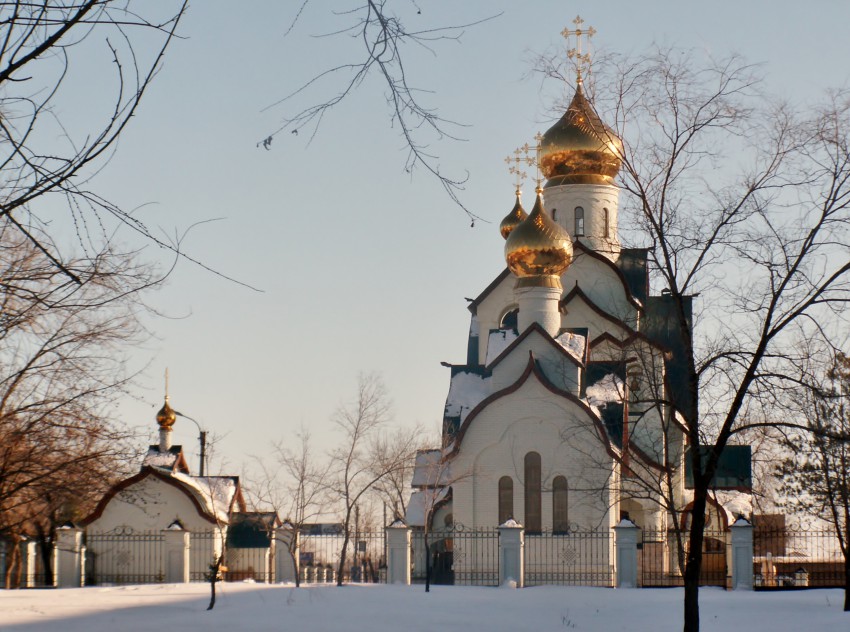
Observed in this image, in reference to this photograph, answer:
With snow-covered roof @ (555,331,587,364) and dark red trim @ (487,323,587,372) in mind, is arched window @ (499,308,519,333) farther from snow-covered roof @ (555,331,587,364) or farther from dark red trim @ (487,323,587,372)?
dark red trim @ (487,323,587,372)

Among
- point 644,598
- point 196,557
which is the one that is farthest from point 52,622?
point 196,557

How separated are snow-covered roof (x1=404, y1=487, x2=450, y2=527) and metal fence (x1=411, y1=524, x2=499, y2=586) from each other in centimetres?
64

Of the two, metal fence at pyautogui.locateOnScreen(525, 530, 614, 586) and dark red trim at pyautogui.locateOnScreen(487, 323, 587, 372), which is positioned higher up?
dark red trim at pyautogui.locateOnScreen(487, 323, 587, 372)

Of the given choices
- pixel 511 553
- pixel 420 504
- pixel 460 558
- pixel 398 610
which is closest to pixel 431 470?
pixel 420 504

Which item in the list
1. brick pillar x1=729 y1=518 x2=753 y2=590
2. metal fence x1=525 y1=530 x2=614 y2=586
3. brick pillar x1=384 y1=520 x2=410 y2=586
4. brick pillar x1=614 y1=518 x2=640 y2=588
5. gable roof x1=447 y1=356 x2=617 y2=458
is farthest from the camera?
gable roof x1=447 y1=356 x2=617 y2=458

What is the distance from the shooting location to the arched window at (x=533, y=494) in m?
27.6

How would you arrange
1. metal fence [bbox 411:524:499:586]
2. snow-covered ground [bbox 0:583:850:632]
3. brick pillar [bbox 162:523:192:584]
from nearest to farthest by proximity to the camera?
snow-covered ground [bbox 0:583:850:632] < brick pillar [bbox 162:523:192:584] < metal fence [bbox 411:524:499:586]

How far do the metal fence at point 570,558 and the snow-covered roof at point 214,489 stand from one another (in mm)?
7910

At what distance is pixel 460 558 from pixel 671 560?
4.72m

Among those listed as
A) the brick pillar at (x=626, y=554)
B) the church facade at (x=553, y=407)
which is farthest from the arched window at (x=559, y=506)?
the brick pillar at (x=626, y=554)

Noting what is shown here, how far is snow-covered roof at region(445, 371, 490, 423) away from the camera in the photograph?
103 feet

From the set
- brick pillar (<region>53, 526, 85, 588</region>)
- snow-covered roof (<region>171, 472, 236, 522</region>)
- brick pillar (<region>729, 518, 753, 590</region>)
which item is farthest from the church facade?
brick pillar (<region>53, 526, 85, 588</region>)

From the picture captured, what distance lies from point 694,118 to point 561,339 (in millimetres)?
16368

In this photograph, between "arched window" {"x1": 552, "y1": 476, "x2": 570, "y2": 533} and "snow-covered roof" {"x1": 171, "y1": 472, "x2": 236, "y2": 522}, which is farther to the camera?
"snow-covered roof" {"x1": 171, "y1": 472, "x2": 236, "y2": 522}
